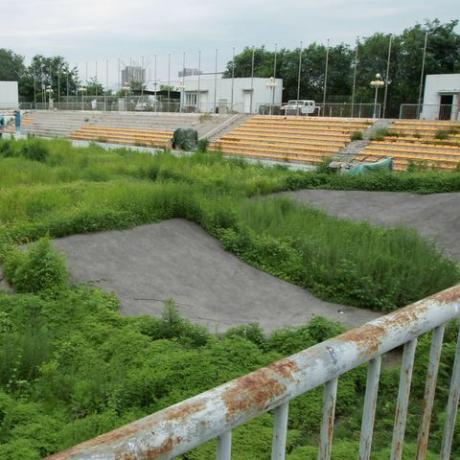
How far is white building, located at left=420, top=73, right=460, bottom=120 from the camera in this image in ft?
105

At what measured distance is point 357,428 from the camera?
475 cm

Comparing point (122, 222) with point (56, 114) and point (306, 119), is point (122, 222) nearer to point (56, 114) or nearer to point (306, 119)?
point (306, 119)

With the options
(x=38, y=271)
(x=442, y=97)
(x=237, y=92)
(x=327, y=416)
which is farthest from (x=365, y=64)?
(x=327, y=416)

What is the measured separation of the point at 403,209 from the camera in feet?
49.1

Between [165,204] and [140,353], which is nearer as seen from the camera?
[140,353]

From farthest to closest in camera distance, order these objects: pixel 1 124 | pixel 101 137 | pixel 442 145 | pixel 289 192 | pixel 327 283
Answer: pixel 1 124
pixel 101 137
pixel 442 145
pixel 289 192
pixel 327 283

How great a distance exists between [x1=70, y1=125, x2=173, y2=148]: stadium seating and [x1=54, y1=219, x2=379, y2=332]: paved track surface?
21494mm

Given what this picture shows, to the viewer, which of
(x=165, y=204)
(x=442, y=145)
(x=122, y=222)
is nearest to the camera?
(x=122, y=222)

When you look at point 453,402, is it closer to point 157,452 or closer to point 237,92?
point 157,452

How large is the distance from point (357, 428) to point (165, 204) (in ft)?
27.2

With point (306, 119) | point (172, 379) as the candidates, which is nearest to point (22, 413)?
point (172, 379)

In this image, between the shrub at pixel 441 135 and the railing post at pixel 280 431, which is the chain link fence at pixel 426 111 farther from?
the railing post at pixel 280 431

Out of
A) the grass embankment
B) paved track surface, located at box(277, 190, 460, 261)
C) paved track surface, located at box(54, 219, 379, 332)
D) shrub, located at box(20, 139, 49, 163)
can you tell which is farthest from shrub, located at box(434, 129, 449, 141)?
paved track surface, located at box(54, 219, 379, 332)

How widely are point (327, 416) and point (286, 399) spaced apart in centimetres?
24
